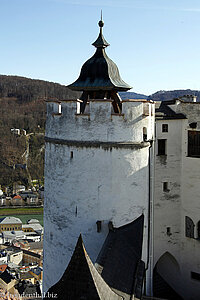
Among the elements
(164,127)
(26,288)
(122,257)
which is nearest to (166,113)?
(164,127)

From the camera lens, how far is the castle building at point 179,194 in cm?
1458

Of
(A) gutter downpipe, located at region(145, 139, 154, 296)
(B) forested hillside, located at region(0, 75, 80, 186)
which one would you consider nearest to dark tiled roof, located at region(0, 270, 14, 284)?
(A) gutter downpipe, located at region(145, 139, 154, 296)

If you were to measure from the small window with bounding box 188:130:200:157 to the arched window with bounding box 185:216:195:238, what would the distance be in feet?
8.66

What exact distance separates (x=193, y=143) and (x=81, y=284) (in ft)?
29.0

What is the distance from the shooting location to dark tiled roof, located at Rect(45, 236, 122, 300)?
7.28 m

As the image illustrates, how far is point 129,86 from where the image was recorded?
12.5 m

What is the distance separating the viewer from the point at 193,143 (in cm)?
1464

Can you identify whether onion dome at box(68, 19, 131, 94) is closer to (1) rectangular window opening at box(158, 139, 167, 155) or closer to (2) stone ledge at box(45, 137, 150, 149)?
(2) stone ledge at box(45, 137, 150, 149)

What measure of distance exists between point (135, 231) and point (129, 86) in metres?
4.87

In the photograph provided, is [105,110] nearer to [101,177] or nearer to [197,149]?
[101,177]

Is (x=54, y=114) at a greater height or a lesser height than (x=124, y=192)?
greater

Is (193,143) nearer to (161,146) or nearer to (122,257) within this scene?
(161,146)

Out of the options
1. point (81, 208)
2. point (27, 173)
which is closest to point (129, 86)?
point (81, 208)

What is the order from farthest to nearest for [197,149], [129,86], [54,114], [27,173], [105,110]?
[27,173] → [197,149] → [129,86] → [54,114] → [105,110]
